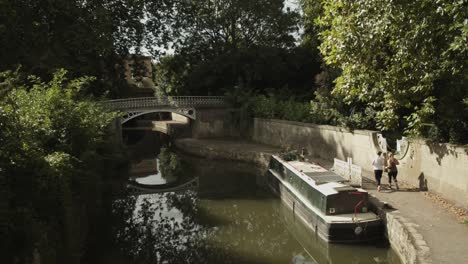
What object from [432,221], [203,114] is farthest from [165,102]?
[432,221]

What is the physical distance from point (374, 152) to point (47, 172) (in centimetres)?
1198

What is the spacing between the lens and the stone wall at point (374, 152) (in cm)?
1056

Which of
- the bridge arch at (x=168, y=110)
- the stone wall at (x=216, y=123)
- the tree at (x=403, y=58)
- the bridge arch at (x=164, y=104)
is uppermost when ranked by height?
the tree at (x=403, y=58)

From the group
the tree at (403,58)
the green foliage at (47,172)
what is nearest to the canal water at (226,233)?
the green foliage at (47,172)

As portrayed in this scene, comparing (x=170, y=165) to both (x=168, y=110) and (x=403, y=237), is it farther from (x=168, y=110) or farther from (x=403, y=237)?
(x=403, y=237)

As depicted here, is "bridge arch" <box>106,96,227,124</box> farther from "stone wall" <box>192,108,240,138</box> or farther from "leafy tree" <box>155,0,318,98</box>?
"leafy tree" <box>155,0,318,98</box>

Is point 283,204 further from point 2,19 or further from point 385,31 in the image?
point 2,19

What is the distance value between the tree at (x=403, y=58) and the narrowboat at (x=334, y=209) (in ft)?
10.8

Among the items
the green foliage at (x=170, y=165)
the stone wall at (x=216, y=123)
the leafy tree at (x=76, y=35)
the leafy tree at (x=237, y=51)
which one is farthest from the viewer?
the leafy tree at (x=237, y=51)

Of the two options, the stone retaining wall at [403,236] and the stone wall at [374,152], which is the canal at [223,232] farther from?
the stone wall at [374,152]

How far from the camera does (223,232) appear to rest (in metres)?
12.4

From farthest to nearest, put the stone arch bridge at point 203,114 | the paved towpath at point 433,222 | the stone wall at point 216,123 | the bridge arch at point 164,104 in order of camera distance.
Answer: the stone wall at point 216,123
the stone arch bridge at point 203,114
the bridge arch at point 164,104
the paved towpath at point 433,222

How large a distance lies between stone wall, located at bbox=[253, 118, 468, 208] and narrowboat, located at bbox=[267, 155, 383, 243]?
8.12 ft

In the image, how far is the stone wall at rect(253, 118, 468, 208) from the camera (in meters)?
10.6
